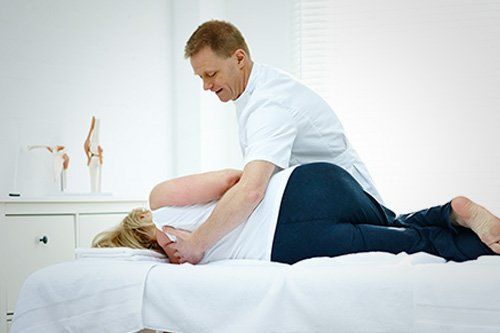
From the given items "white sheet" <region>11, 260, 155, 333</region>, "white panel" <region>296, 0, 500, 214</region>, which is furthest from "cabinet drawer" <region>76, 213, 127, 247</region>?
"white panel" <region>296, 0, 500, 214</region>

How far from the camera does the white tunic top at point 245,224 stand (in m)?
1.78

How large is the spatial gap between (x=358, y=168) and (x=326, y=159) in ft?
0.34

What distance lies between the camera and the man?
1.81 meters

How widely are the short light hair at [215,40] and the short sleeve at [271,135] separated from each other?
0.98 feet

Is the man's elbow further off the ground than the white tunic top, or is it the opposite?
the man's elbow

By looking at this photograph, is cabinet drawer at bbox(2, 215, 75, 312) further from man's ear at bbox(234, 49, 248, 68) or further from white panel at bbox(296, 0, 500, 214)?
white panel at bbox(296, 0, 500, 214)

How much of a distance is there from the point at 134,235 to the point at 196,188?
0.29 metres

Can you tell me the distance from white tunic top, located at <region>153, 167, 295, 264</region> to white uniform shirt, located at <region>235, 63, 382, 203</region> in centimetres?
11

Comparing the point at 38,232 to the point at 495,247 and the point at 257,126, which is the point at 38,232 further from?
the point at 495,247

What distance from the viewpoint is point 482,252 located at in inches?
64.0

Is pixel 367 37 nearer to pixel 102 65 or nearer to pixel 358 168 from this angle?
pixel 102 65

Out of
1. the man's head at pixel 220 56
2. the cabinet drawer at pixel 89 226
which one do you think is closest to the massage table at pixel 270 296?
the man's head at pixel 220 56

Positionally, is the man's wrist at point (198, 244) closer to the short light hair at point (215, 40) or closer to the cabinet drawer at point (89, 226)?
the short light hair at point (215, 40)

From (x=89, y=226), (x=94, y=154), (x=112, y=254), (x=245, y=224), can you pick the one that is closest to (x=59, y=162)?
(x=94, y=154)
